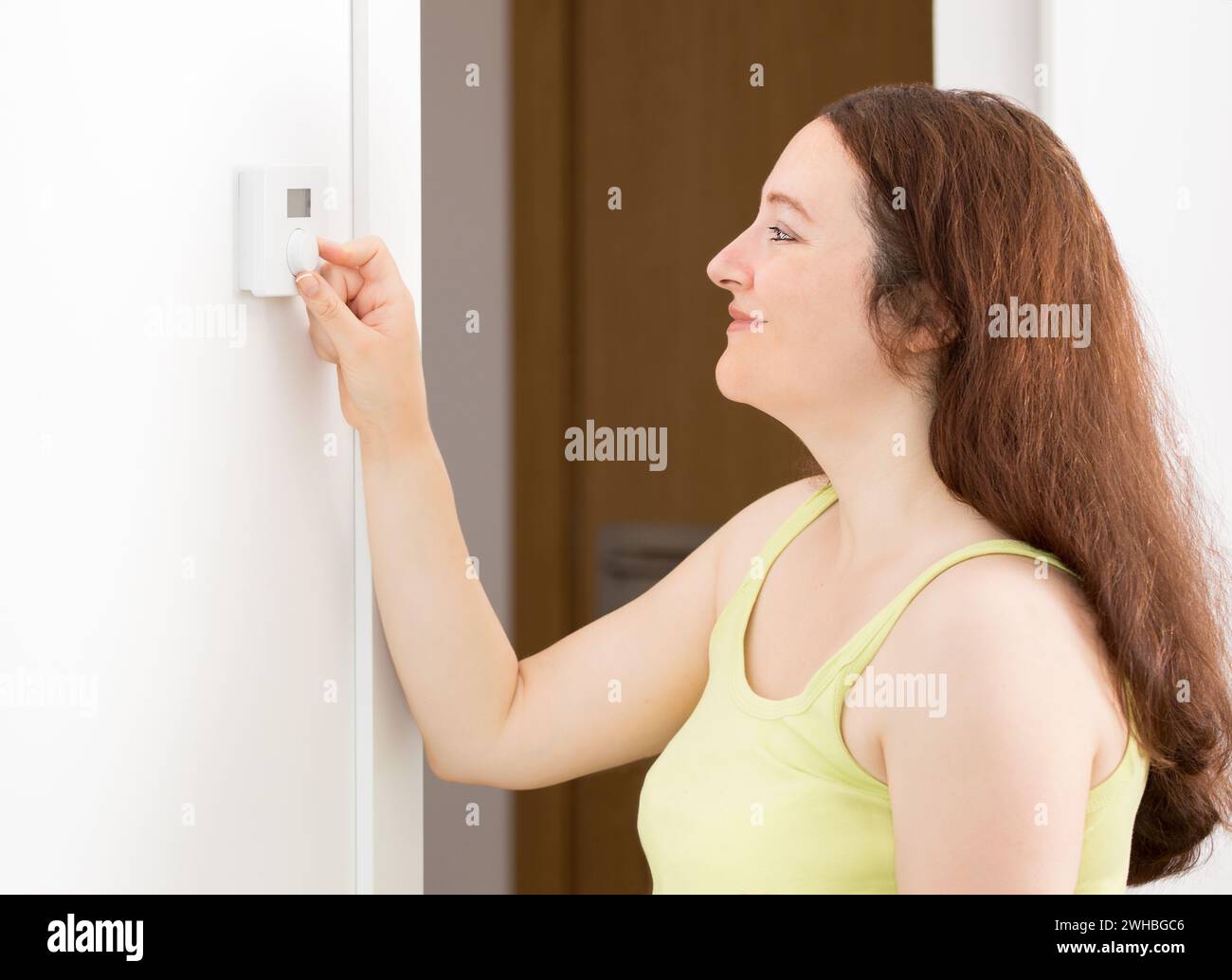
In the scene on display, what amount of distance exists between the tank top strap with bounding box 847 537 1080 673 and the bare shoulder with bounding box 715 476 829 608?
8.3 inches

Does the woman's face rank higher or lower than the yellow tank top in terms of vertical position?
higher

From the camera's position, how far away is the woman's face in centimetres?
99

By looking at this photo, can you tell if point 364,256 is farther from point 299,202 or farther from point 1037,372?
point 1037,372

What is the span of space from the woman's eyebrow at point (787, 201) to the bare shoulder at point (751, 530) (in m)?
0.25

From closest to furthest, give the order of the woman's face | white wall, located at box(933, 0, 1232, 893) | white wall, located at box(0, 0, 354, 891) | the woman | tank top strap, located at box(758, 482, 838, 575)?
white wall, located at box(0, 0, 354, 891), the woman, the woman's face, tank top strap, located at box(758, 482, 838, 575), white wall, located at box(933, 0, 1232, 893)

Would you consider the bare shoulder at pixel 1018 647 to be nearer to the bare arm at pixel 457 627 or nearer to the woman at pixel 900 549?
the woman at pixel 900 549

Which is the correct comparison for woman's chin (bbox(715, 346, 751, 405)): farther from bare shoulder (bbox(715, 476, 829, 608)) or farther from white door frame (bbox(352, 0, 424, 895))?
white door frame (bbox(352, 0, 424, 895))

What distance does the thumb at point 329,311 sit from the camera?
0.93 metres

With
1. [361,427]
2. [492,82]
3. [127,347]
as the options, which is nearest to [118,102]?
[127,347]

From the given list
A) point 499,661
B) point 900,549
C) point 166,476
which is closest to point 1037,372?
point 900,549

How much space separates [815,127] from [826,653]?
408 mm

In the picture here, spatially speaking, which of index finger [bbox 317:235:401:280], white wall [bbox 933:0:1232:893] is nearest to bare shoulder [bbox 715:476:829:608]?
index finger [bbox 317:235:401:280]

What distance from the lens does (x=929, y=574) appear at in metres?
0.91
